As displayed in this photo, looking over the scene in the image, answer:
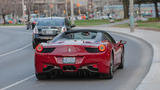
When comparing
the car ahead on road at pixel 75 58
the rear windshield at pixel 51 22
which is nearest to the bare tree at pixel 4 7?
the rear windshield at pixel 51 22

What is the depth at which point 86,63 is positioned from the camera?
37.1 feet

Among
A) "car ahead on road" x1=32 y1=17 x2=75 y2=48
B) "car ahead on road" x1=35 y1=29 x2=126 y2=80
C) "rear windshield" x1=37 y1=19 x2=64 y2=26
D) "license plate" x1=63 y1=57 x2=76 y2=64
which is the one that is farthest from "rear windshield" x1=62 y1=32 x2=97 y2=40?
"rear windshield" x1=37 y1=19 x2=64 y2=26

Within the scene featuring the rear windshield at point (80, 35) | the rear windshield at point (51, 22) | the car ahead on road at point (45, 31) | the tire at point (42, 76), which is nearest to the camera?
the tire at point (42, 76)

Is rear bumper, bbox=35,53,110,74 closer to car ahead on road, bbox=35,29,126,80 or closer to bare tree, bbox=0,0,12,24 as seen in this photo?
car ahead on road, bbox=35,29,126,80

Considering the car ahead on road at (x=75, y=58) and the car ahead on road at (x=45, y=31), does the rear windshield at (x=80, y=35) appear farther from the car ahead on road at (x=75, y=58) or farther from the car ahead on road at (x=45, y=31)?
the car ahead on road at (x=45, y=31)

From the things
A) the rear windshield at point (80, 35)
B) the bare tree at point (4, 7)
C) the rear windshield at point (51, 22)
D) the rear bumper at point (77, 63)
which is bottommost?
the rear bumper at point (77, 63)

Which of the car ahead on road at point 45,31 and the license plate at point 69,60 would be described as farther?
the car ahead on road at point 45,31

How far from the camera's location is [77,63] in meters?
11.3

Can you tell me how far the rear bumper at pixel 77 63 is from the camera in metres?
11.3

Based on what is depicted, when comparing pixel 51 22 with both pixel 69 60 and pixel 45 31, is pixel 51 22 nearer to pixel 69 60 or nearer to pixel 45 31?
pixel 45 31

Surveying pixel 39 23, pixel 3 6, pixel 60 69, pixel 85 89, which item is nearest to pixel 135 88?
pixel 85 89

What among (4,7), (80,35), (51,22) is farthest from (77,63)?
(4,7)

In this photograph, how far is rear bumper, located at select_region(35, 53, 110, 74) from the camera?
11281mm

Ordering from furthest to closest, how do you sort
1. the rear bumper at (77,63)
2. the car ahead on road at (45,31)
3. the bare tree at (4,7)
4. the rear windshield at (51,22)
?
1. the bare tree at (4,7)
2. the rear windshield at (51,22)
3. the car ahead on road at (45,31)
4. the rear bumper at (77,63)
